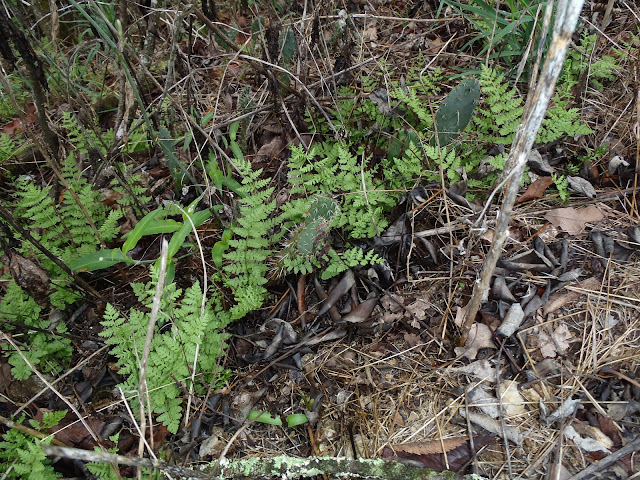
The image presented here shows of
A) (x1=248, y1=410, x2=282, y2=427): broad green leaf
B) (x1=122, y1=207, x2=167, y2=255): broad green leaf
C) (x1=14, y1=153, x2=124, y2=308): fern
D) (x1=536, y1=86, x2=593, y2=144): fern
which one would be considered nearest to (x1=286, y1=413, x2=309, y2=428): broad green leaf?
(x1=248, y1=410, x2=282, y2=427): broad green leaf

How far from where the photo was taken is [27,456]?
68.6 inches

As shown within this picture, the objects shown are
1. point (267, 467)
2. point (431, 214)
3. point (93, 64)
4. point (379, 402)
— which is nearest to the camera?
point (267, 467)

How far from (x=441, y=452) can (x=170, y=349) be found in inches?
48.9

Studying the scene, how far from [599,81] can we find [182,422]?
3104 millimetres

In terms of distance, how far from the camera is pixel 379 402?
1.88m

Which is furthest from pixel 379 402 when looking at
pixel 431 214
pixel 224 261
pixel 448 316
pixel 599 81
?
pixel 599 81

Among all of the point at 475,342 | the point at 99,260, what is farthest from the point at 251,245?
the point at 475,342

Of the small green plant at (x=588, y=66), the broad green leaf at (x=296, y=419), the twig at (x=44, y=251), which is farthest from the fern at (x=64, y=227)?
the small green plant at (x=588, y=66)

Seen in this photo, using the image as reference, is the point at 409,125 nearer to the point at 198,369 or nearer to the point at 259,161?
the point at 259,161

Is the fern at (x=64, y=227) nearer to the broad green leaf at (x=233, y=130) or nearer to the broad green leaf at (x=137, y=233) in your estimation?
the broad green leaf at (x=137, y=233)

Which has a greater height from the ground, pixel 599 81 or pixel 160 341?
pixel 599 81

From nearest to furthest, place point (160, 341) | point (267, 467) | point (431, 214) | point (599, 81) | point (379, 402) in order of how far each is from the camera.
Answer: point (267, 467), point (379, 402), point (160, 341), point (431, 214), point (599, 81)

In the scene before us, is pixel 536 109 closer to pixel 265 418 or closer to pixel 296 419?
pixel 296 419

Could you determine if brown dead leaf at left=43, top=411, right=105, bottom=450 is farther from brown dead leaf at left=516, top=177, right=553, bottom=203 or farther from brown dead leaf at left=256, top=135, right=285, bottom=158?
brown dead leaf at left=516, top=177, right=553, bottom=203
